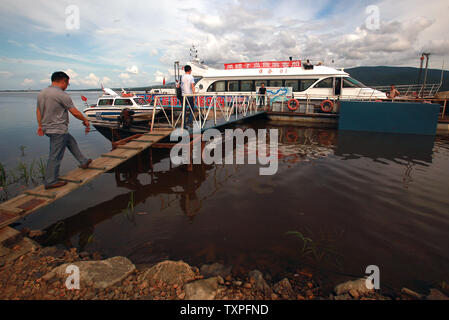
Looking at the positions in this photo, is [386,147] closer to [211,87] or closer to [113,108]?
[211,87]

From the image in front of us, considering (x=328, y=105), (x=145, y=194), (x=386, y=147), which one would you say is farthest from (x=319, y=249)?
(x=328, y=105)

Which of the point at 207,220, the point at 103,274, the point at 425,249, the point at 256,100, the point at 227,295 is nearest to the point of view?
the point at 227,295

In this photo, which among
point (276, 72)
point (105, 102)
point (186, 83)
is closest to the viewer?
point (186, 83)

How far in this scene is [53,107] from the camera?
3826 millimetres

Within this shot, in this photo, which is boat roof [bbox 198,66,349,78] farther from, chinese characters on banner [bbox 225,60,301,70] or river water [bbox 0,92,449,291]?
river water [bbox 0,92,449,291]

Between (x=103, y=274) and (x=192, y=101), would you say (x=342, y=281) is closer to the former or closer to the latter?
(x=103, y=274)

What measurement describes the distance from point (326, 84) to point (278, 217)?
1507 centimetres

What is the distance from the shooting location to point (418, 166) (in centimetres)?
674

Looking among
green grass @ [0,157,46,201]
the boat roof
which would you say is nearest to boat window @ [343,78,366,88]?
the boat roof

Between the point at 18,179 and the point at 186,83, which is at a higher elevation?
the point at 186,83

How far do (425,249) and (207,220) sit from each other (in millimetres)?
3389

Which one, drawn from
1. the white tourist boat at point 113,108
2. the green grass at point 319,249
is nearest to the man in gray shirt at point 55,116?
the green grass at point 319,249

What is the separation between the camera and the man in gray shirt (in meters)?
3.79

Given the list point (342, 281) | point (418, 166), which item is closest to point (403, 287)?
point (342, 281)
